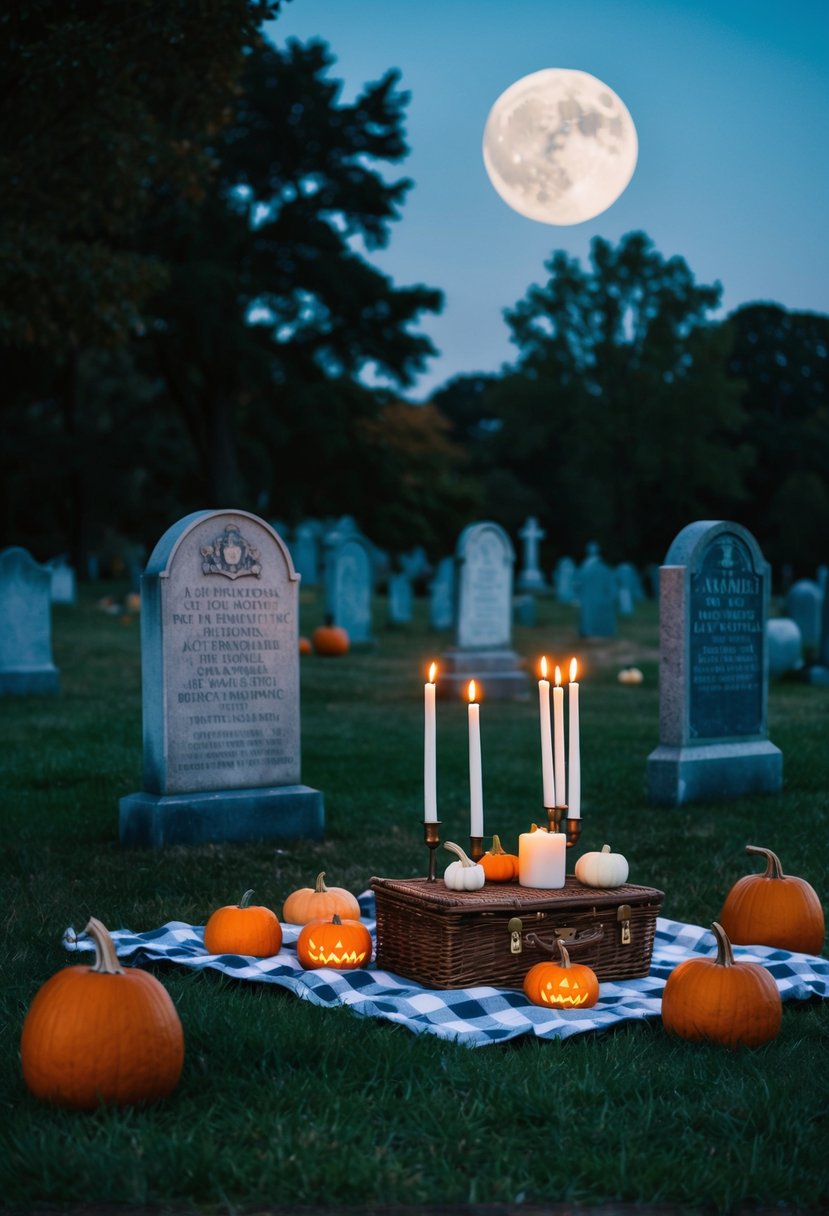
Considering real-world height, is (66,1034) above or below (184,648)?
below

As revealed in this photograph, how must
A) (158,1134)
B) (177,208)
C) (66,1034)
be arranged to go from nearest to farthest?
(158,1134) → (66,1034) → (177,208)

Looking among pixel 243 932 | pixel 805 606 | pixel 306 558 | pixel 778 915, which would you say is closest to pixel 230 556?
pixel 243 932

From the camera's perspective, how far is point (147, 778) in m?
7.61

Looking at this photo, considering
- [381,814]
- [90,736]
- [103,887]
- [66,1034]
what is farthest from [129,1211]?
[90,736]

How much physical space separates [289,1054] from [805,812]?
5.26 m

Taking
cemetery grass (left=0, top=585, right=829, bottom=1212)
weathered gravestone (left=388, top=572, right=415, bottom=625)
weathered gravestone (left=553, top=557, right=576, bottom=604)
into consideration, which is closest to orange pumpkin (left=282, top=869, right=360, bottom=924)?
cemetery grass (left=0, top=585, right=829, bottom=1212)

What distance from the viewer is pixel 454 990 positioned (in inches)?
188

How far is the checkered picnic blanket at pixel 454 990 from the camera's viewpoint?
4.38 metres

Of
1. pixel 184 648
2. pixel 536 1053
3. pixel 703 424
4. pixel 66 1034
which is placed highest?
pixel 703 424

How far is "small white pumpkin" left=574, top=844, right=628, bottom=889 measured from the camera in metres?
5.09

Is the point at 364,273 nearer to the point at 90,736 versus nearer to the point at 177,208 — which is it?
the point at 177,208

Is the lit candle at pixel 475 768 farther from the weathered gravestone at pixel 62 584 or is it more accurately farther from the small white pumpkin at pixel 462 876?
the weathered gravestone at pixel 62 584

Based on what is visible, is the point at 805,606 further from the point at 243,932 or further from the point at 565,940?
the point at 243,932

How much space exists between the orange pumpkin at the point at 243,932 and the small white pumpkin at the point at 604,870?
49.2 inches
